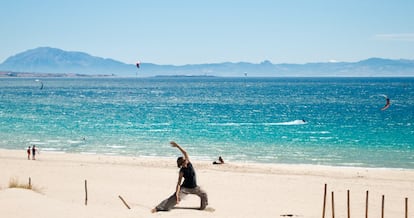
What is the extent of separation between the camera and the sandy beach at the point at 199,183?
13539mm

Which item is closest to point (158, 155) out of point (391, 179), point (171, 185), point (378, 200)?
point (171, 185)

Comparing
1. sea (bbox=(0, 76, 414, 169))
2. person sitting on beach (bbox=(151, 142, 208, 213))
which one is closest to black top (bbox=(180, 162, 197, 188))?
person sitting on beach (bbox=(151, 142, 208, 213))

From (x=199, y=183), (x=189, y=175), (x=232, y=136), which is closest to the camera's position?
(x=189, y=175)

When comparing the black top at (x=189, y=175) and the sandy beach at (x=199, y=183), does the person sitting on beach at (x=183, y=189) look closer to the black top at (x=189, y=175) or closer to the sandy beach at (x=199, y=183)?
the black top at (x=189, y=175)

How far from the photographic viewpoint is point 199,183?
24.0m

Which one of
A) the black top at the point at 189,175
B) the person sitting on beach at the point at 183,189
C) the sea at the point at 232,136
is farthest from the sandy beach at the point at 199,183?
the sea at the point at 232,136

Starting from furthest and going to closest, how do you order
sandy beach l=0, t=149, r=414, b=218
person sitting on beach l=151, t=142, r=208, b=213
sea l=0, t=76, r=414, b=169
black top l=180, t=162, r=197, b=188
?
sea l=0, t=76, r=414, b=169, black top l=180, t=162, r=197, b=188, person sitting on beach l=151, t=142, r=208, b=213, sandy beach l=0, t=149, r=414, b=218

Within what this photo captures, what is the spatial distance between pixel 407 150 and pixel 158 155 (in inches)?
699

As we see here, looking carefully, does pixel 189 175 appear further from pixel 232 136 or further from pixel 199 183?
pixel 232 136

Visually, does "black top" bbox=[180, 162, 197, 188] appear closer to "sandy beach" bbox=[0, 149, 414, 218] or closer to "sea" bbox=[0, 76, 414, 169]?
"sandy beach" bbox=[0, 149, 414, 218]

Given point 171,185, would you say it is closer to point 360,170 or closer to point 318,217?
point 318,217

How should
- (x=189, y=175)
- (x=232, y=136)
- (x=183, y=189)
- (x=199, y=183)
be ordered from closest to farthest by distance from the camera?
1. (x=189, y=175)
2. (x=183, y=189)
3. (x=199, y=183)
4. (x=232, y=136)

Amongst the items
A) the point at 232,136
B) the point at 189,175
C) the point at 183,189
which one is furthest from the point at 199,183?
the point at 232,136

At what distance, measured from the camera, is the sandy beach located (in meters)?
13.5
